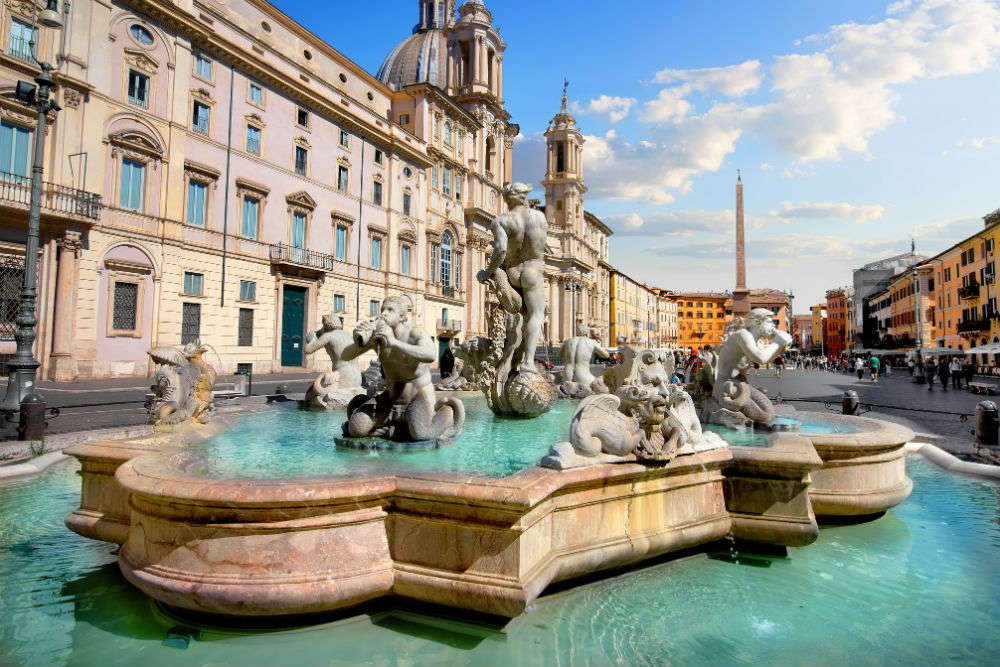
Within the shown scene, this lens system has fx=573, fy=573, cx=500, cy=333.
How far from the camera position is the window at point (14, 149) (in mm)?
16719

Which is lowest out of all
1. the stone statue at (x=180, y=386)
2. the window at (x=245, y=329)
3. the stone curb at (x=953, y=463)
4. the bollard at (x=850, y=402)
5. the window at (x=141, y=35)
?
the stone curb at (x=953, y=463)

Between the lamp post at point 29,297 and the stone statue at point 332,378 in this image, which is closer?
the stone statue at point 332,378

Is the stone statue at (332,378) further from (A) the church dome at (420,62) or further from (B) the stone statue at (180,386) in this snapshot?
(A) the church dome at (420,62)

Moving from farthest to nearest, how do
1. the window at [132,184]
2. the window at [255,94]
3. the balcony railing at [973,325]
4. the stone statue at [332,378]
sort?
the balcony railing at [973,325] → the window at [255,94] → the window at [132,184] → the stone statue at [332,378]

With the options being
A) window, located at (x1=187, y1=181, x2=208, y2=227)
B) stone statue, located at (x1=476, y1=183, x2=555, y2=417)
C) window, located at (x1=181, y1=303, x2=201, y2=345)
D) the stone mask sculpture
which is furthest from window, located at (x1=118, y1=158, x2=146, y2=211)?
the stone mask sculpture

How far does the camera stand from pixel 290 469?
383cm

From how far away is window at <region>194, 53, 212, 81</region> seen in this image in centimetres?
2228

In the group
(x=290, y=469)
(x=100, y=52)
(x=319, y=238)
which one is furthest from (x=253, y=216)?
(x=290, y=469)

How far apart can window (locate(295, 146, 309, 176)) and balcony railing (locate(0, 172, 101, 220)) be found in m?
10.5

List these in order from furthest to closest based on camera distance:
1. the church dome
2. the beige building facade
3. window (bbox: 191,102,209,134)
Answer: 1. the church dome
2. window (bbox: 191,102,209,134)
3. the beige building facade

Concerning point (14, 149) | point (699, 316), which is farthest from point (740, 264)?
point (699, 316)

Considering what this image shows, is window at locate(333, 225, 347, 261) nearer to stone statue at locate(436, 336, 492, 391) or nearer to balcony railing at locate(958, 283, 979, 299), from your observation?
stone statue at locate(436, 336, 492, 391)

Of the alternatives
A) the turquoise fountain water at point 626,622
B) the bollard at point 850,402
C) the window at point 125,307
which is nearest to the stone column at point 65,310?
the window at point 125,307

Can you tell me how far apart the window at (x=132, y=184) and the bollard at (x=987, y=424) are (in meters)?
23.3
